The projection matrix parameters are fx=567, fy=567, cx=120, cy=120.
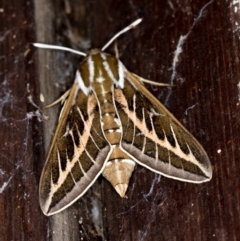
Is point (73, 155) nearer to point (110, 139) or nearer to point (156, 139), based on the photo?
point (110, 139)

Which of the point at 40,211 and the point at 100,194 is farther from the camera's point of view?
the point at 100,194

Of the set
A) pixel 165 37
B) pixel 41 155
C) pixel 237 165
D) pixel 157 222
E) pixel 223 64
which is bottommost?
pixel 157 222

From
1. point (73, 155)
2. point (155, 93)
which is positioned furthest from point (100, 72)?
point (73, 155)

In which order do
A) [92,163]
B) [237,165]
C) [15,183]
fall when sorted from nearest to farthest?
[237,165], [15,183], [92,163]

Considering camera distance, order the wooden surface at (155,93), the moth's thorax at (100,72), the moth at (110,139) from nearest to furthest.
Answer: the wooden surface at (155,93)
the moth at (110,139)
the moth's thorax at (100,72)

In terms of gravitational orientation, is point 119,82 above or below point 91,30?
below

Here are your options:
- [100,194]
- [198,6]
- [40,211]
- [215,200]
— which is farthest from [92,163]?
[198,6]

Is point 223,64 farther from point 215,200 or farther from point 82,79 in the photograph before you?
point 82,79
